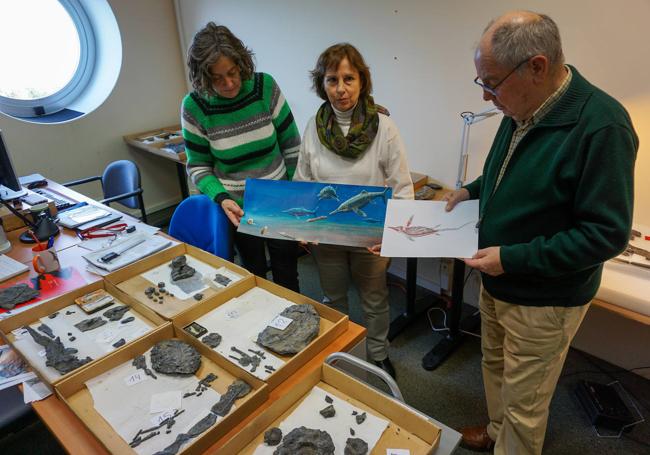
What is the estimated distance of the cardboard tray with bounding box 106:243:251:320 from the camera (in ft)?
4.99

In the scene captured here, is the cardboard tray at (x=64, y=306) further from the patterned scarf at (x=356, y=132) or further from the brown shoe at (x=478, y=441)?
the brown shoe at (x=478, y=441)

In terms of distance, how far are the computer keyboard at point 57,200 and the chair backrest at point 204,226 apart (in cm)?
77

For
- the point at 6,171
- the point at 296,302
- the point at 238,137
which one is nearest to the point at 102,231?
the point at 6,171

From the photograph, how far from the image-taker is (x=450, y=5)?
2277 mm

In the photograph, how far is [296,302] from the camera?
152cm

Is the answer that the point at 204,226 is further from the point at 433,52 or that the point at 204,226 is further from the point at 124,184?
the point at 433,52

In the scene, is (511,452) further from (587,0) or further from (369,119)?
(587,0)

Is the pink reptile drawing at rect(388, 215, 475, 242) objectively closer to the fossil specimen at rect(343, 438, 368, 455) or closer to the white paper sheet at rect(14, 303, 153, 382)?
the fossil specimen at rect(343, 438, 368, 455)

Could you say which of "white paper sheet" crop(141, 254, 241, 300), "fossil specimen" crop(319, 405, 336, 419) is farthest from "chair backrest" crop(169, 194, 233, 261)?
"fossil specimen" crop(319, 405, 336, 419)

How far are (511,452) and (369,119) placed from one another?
133 cm

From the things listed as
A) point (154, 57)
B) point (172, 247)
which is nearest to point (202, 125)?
point (172, 247)

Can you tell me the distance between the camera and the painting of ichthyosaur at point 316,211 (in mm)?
1665

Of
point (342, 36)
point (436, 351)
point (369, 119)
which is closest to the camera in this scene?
point (369, 119)

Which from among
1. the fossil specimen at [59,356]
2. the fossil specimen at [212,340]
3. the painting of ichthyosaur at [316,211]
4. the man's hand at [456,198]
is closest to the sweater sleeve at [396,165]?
the painting of ichthyosaur at [316,211]
